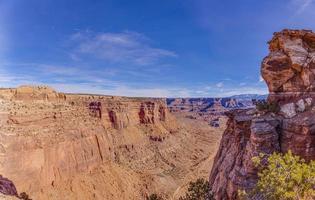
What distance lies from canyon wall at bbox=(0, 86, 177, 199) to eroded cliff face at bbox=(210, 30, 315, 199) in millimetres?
29681

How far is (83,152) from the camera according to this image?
56688 millimetres

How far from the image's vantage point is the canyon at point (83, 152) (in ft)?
144

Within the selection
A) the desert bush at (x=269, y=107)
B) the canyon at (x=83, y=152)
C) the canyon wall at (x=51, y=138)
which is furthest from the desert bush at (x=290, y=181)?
the canyon wall at (x=51, y=138)

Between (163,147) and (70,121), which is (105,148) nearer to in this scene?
(70,121)

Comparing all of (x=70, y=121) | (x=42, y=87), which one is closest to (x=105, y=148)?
(x=70, y=121)

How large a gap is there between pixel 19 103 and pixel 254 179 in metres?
44.1

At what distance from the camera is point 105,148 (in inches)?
2557

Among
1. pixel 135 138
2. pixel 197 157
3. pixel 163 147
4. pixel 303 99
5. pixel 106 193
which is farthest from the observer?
pixel 197 157

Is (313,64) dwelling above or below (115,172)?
above

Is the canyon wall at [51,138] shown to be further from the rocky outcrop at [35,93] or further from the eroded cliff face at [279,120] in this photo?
the eroded cliff face at [279,120]

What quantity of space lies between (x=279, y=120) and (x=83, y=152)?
4289 centimetres

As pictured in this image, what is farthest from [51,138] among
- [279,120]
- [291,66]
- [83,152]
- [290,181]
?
[290,181]

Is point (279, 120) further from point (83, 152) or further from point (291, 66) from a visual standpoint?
point (83, 152)

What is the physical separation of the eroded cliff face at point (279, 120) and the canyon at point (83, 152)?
23.4 metres
